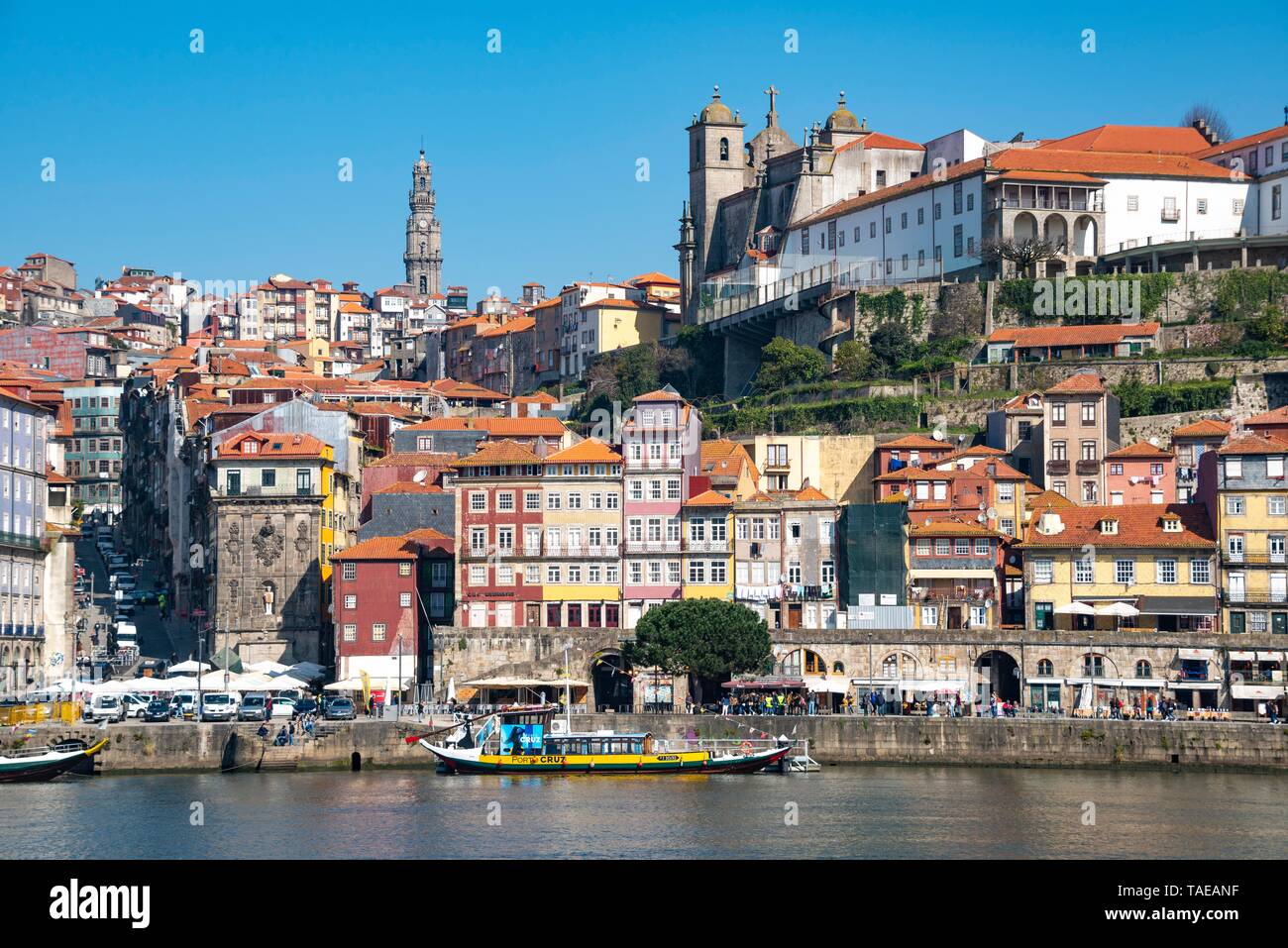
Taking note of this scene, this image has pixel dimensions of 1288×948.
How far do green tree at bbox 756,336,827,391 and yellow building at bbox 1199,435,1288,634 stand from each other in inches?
1246

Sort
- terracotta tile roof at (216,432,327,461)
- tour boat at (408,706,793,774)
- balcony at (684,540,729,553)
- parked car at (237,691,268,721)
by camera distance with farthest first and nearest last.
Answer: terracotta tile roof at (216,432,327,461)
balcony at (684,540,729,553)
parked car at (237,691,268,721)
tour boat at (408,706,793,774)

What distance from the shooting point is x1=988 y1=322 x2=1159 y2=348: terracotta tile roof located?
95.9m

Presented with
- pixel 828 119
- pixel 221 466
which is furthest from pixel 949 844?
pixel 828 119

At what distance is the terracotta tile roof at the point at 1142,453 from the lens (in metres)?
84.1

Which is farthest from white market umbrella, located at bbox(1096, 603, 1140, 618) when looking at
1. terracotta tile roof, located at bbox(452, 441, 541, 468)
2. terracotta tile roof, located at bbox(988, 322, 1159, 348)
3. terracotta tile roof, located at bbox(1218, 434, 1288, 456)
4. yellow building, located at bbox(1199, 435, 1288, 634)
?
terracotta tile roof, located at bbox(988, 322, 1159, 348)

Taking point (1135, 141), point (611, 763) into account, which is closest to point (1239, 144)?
point (1135, 141)

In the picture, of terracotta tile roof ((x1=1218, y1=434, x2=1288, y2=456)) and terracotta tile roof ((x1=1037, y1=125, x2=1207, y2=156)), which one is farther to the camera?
terracotta tile roof ((x1=1037, y1=125, x2=1207, y2=156))

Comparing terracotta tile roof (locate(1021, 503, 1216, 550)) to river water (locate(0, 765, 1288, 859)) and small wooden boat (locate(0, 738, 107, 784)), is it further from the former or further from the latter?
small wooden boat (locate(0, 738, 107, 784))

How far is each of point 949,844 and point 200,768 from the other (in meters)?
27.9

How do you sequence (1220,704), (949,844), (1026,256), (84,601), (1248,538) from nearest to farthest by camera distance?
(949,844) < (1220,704) < (1248,538) < (84,601) < (1026,256)

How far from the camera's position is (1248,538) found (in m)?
73.2

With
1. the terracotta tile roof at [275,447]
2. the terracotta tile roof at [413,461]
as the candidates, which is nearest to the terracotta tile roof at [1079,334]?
the terracotta tile roof at [413,461]

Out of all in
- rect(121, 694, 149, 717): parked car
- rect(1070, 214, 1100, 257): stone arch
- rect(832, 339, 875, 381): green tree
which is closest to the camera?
rect(121, 694, 149, 717): parked car

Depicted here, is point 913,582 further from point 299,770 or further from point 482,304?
point 482,304
